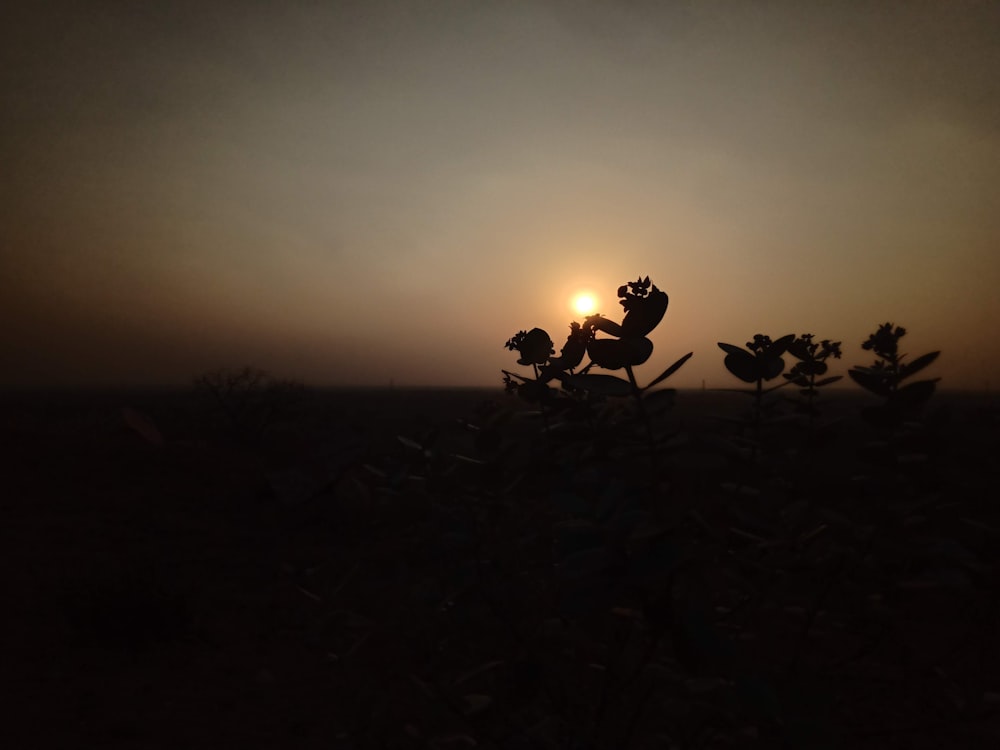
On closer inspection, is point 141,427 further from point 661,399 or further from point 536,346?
point 661,399

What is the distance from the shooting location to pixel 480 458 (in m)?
2.02

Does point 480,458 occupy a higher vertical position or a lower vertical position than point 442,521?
higher

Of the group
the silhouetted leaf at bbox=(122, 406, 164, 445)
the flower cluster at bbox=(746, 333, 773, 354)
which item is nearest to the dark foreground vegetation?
the flower cluster at bbox=(746, 333, 773, 354)

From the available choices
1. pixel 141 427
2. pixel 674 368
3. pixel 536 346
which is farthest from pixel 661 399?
pixel 141 427

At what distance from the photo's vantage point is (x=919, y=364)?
173 cm

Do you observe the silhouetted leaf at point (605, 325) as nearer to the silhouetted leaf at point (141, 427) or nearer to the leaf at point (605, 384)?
the leaf at point (605, 384)

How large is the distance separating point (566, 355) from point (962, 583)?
1.13 m

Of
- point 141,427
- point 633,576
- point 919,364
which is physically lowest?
point 141,427

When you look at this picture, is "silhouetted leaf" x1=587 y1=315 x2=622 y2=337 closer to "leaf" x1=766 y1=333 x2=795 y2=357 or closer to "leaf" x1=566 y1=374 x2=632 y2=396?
"leaf" x1=566 y1=374 x2=632 y2=396

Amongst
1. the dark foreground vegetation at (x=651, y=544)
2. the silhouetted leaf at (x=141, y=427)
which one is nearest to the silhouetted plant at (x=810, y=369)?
the dark foreground vegetation at (x=651, y=544)

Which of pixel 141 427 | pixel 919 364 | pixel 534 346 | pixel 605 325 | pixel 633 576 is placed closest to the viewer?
pixel 633 576

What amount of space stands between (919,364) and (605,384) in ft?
2.84

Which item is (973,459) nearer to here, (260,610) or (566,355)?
(566,355)

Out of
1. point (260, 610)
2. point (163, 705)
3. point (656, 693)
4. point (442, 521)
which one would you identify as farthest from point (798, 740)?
point (260, 610)
